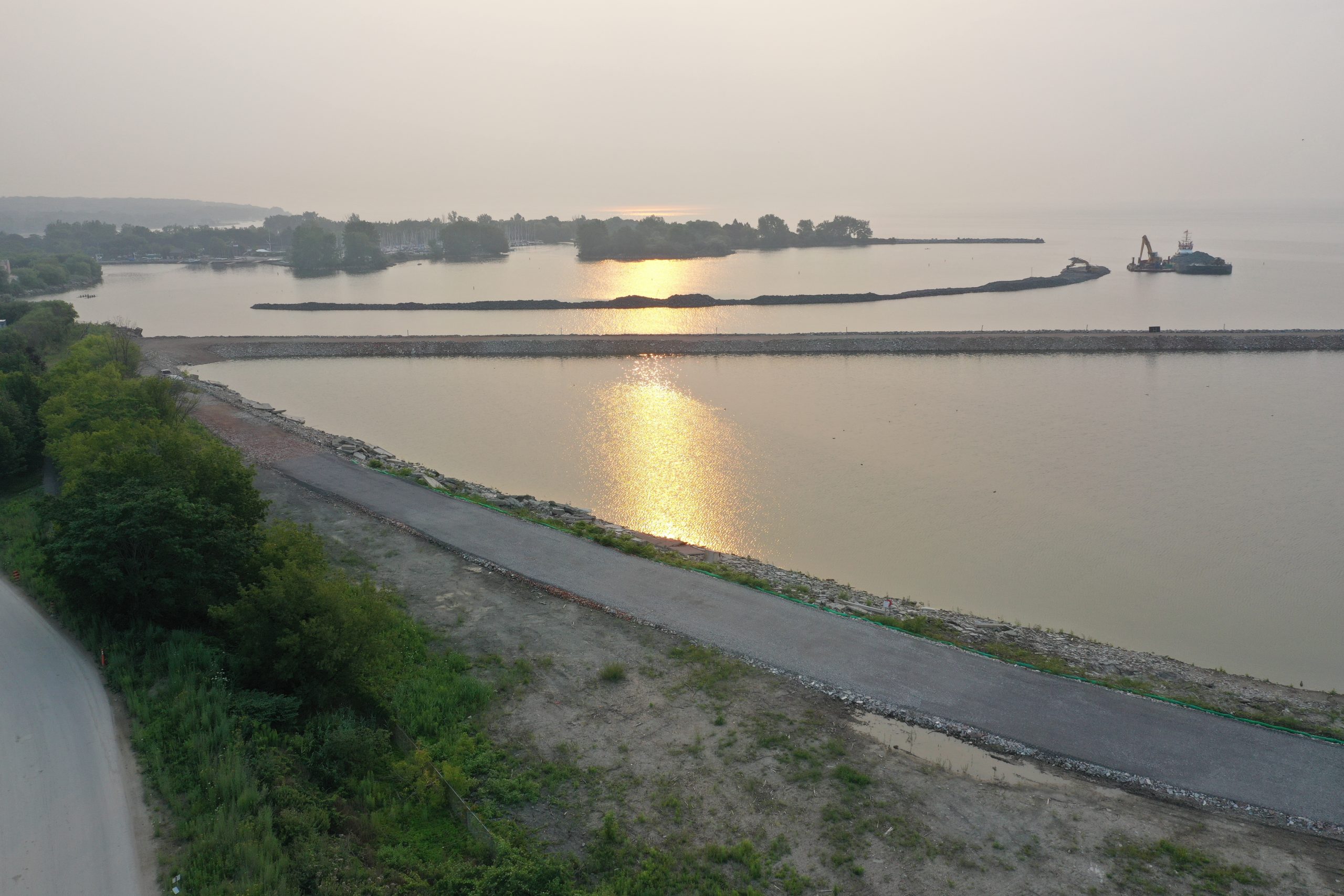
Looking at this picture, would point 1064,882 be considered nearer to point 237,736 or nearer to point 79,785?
point 237,736

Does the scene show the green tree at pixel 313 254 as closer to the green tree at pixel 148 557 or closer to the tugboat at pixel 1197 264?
the tugboat at pixel 1197 264

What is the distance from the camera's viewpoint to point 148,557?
452 inches

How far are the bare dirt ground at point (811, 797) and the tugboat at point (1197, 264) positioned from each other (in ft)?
260

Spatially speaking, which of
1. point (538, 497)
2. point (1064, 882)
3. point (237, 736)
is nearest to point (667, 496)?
point (538, 497)

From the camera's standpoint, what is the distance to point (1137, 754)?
372 inches

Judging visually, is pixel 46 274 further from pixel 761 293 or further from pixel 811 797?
pixel 811 797

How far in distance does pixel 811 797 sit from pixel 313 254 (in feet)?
315

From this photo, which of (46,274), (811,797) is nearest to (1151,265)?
(811,797)

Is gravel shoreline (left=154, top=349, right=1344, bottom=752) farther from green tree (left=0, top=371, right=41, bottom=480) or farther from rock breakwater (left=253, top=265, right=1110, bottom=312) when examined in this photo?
rock breakwater (left=253, top=265, right=1110, bottom=312)

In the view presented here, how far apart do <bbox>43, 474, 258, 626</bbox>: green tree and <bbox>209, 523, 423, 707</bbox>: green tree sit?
3.38ft

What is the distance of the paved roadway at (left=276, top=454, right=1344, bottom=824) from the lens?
9.15m

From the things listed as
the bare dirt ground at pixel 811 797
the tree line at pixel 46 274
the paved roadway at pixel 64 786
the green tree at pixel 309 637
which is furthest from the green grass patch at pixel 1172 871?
the tree line at pixel 46 274

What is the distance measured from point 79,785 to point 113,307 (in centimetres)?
6596

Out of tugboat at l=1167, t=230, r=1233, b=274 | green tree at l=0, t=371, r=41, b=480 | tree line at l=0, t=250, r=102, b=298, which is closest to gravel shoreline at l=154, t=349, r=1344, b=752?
green tree at l=0, t=371, r=41, b=480
